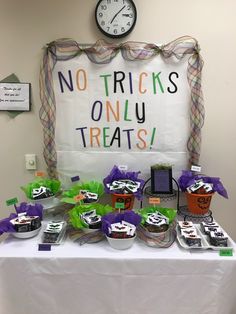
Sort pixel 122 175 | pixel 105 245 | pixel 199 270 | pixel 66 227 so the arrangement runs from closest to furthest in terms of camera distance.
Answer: pixel 199 270
pixel 105 245
pixel 66 227
pixel 122 175

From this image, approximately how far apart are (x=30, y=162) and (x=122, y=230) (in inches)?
32.6

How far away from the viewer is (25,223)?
1371 mm

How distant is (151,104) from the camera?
1724 millimetres

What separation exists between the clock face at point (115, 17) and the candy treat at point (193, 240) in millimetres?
1177

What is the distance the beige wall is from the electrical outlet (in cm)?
Answer: 3

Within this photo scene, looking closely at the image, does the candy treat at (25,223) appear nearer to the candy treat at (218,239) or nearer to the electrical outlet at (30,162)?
the electrical outlet at (30,162)

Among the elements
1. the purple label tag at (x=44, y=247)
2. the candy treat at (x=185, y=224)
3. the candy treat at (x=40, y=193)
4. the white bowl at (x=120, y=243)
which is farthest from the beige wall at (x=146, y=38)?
the white bowl at (x=120, y=243)

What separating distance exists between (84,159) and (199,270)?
0.92m

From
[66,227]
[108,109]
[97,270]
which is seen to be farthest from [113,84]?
[97,270]

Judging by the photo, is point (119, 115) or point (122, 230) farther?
point (119, 115)

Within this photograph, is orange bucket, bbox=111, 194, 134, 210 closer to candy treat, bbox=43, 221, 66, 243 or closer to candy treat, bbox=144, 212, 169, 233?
candy treat, bbox=144, 212, 169, 233

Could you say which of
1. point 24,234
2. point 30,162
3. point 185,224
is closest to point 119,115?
point 30,162

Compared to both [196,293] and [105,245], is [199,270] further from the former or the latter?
[105,245]

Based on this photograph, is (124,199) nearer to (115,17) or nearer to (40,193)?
(40,193)
